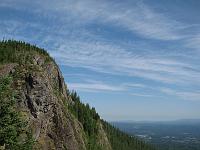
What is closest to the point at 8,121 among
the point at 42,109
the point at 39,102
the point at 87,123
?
the point at 39,102

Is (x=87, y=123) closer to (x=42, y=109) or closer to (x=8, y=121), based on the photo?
(x=42, y=109)

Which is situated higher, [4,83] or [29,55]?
[29,55]

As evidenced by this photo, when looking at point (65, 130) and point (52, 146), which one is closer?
point (52, 146)

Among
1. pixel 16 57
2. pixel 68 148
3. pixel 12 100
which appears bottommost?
pixel 68 148

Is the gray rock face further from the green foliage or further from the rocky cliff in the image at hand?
the green foliage

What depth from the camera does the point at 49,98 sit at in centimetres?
9681

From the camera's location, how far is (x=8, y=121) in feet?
111

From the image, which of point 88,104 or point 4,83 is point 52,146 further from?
point 88,104

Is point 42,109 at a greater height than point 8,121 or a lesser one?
greater

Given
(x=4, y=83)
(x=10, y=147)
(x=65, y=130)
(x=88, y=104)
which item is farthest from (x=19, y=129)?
(x=88, y=104)

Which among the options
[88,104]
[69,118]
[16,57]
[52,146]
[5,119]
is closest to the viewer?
[5,119]

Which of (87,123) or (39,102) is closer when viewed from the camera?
(39,102)

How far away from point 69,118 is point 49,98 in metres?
15.7

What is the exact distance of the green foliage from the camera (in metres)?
33.6
